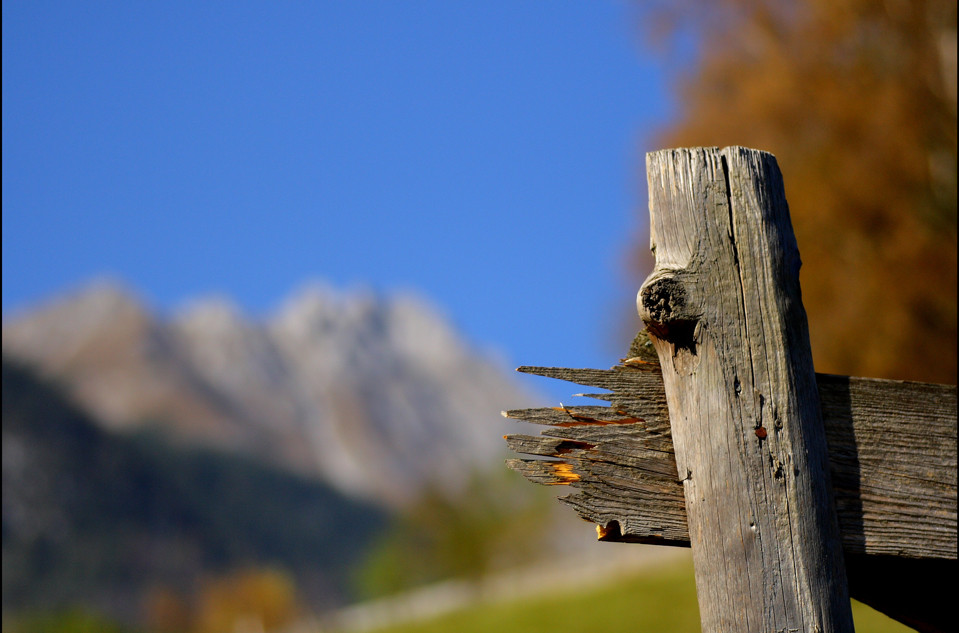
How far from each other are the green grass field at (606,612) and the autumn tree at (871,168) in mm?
3280

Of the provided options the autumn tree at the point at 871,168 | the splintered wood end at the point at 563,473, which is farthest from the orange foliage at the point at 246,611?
the splintered wood end at the point at 563,473

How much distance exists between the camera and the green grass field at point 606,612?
12.1 meters

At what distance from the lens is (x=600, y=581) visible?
60.6ft

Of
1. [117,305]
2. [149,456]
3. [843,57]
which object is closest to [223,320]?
[117,305]

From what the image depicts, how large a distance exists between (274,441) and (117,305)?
38432mm

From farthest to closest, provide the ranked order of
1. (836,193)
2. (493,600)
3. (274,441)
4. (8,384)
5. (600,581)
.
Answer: (274,441)
(8,384)
(493,600)
(600,581)
(836,193)

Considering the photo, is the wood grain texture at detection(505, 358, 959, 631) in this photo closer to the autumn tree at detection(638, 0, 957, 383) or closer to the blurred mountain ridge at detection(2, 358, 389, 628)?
the autumn tree at detection(638, 0, 957, 383)

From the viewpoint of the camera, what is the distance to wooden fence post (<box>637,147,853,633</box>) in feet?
5.56

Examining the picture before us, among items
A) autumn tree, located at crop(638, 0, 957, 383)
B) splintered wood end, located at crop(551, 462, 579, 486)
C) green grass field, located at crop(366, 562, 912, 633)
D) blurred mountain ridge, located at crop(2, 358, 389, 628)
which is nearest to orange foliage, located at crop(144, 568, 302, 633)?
blurred mountain ridge, located at crop(2, 358, 389, 628)

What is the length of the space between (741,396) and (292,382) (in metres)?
143

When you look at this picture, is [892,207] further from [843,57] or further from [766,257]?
[766,257]

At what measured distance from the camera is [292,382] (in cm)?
14075

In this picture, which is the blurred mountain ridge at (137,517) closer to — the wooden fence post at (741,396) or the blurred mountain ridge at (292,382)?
the blurred mountain ridge at (292,382)

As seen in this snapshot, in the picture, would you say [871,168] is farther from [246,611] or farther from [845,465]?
[246,611]
